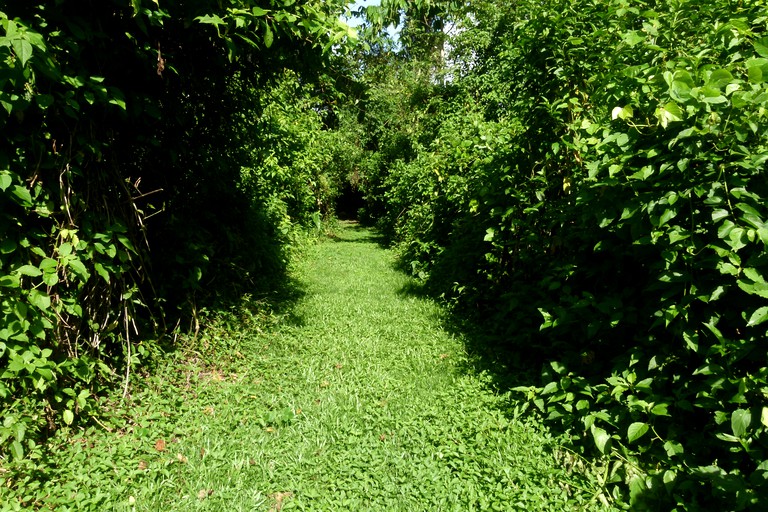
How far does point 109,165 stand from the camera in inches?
127

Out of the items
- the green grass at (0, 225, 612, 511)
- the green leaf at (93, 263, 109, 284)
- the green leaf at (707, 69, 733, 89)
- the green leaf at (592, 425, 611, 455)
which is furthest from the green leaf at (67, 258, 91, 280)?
the green leaf at (707, 69, 733, 89)

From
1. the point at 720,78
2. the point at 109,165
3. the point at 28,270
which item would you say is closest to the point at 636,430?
the point at 720,78

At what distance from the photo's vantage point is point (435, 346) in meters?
4.84

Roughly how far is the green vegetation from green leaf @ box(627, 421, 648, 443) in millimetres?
16

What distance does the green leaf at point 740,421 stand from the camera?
200 centimetres

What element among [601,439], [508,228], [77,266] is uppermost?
[508,228]

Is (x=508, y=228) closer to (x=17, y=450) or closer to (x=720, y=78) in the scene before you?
(x=720, y=78)

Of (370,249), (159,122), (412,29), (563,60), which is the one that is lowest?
(370,249)

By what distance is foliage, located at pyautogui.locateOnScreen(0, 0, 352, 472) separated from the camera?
2438 millimetres

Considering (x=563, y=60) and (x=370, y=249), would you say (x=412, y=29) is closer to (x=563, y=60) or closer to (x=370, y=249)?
(x=370, y=249)

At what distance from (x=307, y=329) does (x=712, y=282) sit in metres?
4.12

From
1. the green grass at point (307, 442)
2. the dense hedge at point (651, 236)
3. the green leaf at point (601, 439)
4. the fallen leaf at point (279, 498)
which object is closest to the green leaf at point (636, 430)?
the dense hedge at point (651, 236)

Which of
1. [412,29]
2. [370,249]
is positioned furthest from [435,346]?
[412,29]

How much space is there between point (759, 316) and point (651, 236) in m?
0.61
